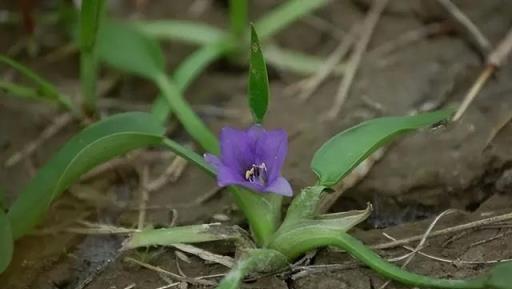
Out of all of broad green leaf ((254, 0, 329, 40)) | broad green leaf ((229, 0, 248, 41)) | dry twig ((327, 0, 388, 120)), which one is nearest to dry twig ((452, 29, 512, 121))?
dry twig ((327, 0, 388, 120))

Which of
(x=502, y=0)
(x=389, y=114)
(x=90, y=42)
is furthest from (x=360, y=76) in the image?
(x=90, y=42)

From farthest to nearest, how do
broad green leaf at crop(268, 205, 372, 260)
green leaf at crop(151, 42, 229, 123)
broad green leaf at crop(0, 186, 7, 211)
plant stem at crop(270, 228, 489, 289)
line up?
green leaf at crop(151, 42, 229, 123)
broad green leaf at crop(0, 186, 7, 211)
broad green leaf at crop(268, 205, 372, 260)
plant stem at crop(270, 228, 489, 289)

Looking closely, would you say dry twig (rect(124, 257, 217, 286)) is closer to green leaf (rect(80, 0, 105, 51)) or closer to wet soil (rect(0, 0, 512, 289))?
wet soil (rect(0, 0, 512, 289))

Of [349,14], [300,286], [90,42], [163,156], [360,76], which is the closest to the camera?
[300,286]

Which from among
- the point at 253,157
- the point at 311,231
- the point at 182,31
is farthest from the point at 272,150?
the point at 182,31

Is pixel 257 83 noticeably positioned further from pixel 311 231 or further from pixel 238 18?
pixel 238 18

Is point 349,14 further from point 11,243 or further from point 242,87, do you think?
point 11,243
